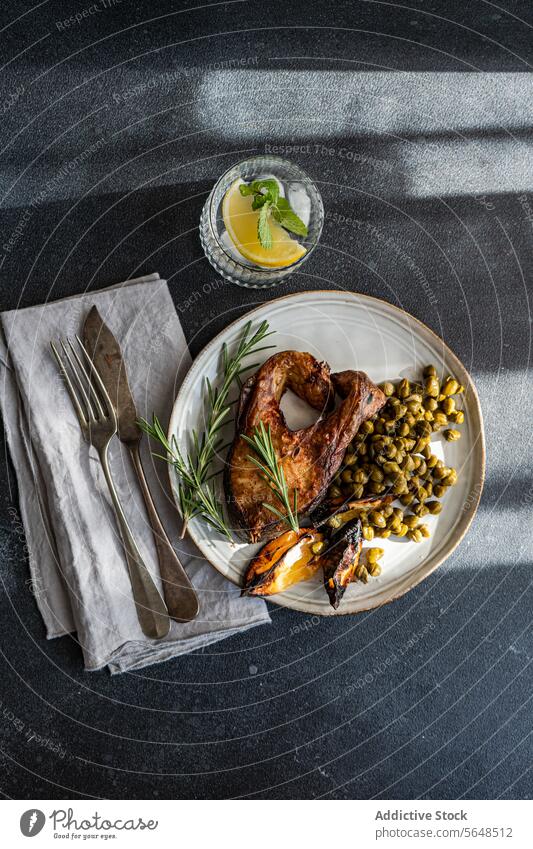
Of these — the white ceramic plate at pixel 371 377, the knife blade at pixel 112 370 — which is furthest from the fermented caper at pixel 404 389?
the knife blade at pixel 112 370

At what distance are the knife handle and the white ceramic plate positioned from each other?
0.08 meters

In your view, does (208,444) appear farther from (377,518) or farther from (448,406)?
(448,406)

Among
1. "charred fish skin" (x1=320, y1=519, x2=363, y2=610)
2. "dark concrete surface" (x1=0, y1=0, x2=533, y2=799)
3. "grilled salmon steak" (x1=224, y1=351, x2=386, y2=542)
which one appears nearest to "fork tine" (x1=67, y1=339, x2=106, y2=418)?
"dark concrete surface" (x1=0, y1=0, x2=533, y2=799)

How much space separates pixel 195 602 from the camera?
4.91ft

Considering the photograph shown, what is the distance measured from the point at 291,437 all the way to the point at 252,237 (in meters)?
0.40

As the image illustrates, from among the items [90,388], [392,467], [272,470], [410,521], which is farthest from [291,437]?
[90,388]

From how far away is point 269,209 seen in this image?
142 cm

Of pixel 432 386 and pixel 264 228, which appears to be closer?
pixel 264 228

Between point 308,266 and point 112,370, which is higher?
point 308,266

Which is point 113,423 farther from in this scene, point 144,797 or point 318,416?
point 144,797

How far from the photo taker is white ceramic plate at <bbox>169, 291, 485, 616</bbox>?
4.90 ft

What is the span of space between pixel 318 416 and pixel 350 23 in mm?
Answer: 879

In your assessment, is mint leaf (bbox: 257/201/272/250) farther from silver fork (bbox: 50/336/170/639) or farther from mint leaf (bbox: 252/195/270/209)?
silver fork (bbox: 50/336/170/639)

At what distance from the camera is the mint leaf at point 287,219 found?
143 centimetres
